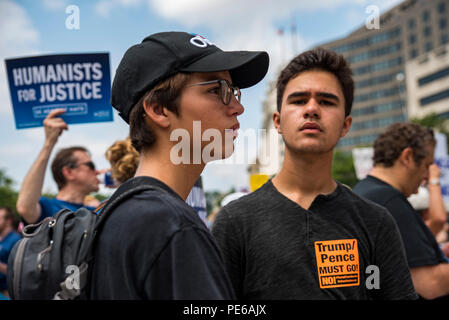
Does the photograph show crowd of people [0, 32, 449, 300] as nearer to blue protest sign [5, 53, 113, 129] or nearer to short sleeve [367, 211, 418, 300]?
short sleeve [367, 211, 418, 300]

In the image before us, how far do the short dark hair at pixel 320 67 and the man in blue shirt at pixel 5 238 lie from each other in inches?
158

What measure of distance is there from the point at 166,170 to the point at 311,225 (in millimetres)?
894

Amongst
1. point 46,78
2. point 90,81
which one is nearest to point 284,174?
point 90,81

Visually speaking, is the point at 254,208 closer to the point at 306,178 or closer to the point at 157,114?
the point at 306,178

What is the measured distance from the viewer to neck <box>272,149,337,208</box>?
224cm

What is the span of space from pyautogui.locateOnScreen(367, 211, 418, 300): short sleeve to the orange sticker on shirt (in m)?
0.14

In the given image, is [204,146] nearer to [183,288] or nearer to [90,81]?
[183,288]

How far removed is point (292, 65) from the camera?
2.41m

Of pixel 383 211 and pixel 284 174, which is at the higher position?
pixel 284 174

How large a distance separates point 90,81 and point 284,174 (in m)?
2.41

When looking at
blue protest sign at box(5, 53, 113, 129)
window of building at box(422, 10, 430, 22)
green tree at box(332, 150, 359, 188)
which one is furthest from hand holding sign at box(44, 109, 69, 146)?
window of building at box(422, 10, 430, 22)

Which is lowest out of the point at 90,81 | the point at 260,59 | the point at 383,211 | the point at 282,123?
the point at 383,211

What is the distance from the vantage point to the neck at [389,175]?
129 inches

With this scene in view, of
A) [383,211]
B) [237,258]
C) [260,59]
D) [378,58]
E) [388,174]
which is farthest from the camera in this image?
[378,58]
